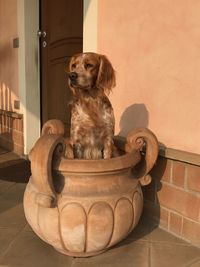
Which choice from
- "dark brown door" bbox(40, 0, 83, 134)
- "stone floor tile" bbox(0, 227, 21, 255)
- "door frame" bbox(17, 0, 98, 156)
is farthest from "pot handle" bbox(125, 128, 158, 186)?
"door frame" bbox(17, 0, 98, 156)

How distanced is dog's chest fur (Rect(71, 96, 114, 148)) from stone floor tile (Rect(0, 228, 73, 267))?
72 cm

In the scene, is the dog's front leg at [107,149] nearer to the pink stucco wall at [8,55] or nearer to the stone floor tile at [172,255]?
the stone floor tile at [172,255]

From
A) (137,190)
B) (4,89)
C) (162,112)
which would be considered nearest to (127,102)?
(162,112)

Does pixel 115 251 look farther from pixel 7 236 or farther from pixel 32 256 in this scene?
pixel 7 236

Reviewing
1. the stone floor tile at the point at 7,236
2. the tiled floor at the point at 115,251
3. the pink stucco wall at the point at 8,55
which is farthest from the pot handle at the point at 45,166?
the pink stucco wall at the point at 8,55

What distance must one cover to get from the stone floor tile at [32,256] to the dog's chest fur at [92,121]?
0.72m

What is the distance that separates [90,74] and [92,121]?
11.4 inches

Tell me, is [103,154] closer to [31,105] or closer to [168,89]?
[168,89]

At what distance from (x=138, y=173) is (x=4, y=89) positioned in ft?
11.0

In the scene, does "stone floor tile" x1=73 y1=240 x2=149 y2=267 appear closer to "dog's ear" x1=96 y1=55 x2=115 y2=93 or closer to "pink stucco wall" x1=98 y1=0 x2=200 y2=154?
"pink stucco wall" x1=98 y1=0 x2=200 y2=154

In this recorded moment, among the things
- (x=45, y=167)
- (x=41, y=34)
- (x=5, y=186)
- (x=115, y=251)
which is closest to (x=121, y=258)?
(x=115, y=251)

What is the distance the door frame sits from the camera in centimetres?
431

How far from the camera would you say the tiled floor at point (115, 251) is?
2.04 metres

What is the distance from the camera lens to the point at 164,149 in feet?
7.79
